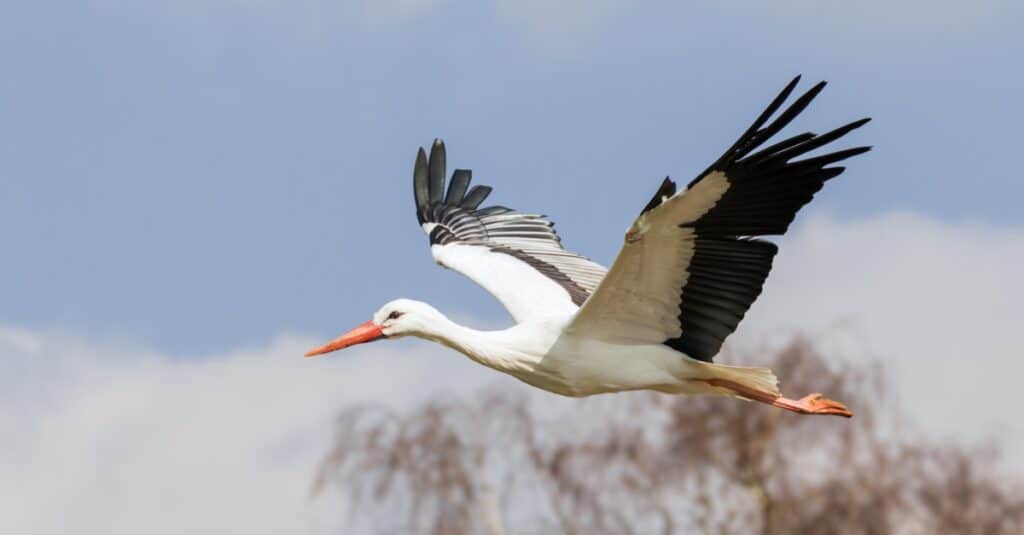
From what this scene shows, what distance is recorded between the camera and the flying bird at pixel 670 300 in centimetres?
894

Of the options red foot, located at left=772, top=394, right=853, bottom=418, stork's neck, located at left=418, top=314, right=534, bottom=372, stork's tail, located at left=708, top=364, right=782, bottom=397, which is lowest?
red foot, located at left=772, top=394, right=853, bottom=418

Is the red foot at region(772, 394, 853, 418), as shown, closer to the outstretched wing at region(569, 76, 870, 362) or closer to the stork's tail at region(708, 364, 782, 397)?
the stork's tail at region(708, 364, 782, 397)

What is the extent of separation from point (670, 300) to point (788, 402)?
3.71ft

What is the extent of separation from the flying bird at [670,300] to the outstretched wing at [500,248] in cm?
3

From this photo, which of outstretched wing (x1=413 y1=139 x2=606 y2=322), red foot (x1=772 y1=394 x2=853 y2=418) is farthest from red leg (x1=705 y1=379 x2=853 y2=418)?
outstretched wing (x1=413 y1=139 x2=606 y2=322)

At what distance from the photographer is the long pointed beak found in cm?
1051

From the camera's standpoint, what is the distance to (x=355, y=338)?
1061 centimetres

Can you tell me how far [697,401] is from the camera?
21.3m

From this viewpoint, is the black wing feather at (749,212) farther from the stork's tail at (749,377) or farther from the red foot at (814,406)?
the red foot at (814,406)

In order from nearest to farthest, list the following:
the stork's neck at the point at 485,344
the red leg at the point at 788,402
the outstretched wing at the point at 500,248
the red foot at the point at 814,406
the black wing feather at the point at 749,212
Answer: the black wing feather at the point at 749,212
the stork's neck at the point at 485,344
the red leg at the point at 788,402
the red foot at the point at 814,406
the outstretched wing at the point at 500,248

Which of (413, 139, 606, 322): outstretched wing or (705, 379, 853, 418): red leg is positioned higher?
(413, 139, 606, 322): outstretched wing

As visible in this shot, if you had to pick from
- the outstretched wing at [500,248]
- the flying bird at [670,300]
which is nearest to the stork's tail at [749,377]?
the flying bird at [670,300]

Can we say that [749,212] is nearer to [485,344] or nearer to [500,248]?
[485,344]

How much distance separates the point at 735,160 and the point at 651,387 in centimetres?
144
